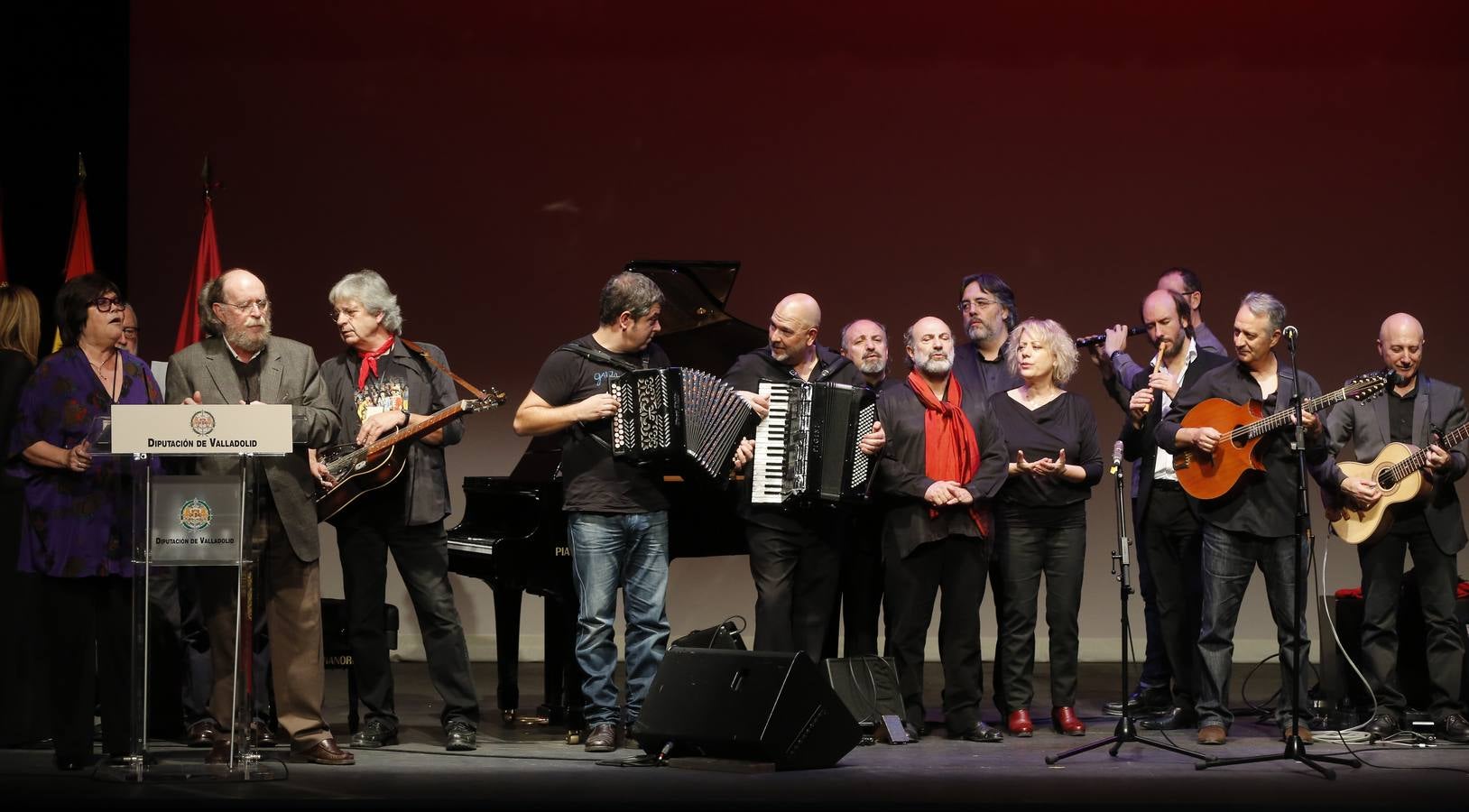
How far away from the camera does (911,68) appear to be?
870 cm

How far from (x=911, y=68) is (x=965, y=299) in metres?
2.62

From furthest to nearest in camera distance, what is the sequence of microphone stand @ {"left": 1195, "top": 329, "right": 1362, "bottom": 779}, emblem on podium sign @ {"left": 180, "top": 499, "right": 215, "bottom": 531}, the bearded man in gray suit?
1. microphone stand @ {"left": 1195, "top": 329, "right": 1362, "bottom": 779}
2. the bearded man in gray suit
3. emblem on podium sign @ {"left": 180, "top": 499, "right": 215, "bottom": 531}

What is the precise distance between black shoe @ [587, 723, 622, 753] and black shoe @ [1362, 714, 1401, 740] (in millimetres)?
2967

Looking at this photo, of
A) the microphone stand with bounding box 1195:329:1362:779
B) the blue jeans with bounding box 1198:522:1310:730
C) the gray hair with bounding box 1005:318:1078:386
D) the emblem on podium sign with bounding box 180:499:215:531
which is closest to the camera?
the emblem on podium sign with bounding box 180:499:215:531

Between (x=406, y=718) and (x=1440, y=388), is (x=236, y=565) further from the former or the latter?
(x=1440, y=388)

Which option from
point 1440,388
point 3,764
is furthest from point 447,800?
point 1440,388

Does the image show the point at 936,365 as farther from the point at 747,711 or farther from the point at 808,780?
the point at 808,780

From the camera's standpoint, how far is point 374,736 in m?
5.58

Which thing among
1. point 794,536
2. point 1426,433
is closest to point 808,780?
point 794,536

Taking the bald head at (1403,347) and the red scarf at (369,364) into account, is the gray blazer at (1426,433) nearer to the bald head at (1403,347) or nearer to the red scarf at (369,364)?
the bald head at (1403,347)

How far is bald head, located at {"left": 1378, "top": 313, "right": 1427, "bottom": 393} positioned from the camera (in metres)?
5.93

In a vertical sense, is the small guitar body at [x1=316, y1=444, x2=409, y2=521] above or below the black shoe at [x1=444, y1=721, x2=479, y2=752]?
above

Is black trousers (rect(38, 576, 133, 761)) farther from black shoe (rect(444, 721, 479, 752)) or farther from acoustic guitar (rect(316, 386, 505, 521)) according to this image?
black shoe (rect(444, 721, 479, 752))

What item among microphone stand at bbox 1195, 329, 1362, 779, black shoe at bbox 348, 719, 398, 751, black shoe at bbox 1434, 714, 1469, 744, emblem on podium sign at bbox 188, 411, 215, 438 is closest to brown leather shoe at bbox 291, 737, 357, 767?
black shoe at bbox 348, 719, 398, 751
